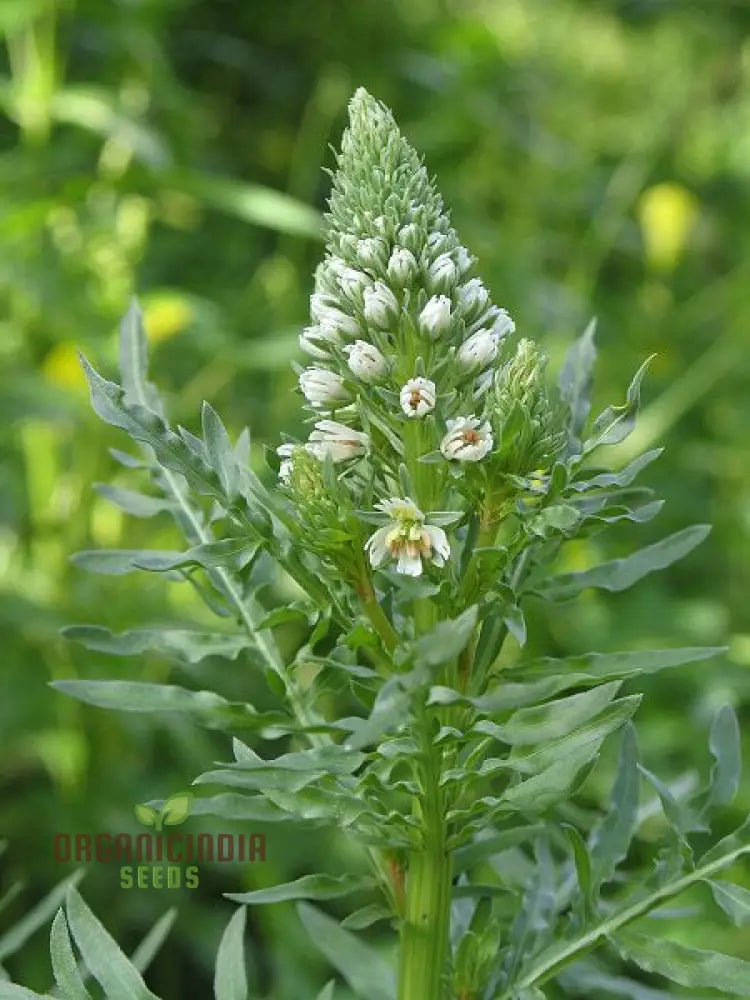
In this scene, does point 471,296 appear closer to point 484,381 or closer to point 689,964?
point 484,381

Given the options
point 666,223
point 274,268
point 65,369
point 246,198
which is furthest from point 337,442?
point 666,223

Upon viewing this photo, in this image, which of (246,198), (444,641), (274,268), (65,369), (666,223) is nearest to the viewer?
(444,641)

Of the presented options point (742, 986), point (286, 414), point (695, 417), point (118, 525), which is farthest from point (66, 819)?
point (695, 417)

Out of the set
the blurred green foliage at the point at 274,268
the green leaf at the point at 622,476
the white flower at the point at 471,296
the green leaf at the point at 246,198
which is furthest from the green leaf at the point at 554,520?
the green leaf at the point at 246,198

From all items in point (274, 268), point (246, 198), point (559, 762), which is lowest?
point (559, 762)

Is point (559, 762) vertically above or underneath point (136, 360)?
underneath

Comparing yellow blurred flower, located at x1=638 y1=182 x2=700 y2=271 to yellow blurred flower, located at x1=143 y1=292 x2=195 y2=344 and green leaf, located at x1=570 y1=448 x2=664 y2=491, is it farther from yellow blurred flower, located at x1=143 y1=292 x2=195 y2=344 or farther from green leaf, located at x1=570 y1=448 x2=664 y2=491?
green leaf, located at x1=570 y1=448 x2=664 y2=491

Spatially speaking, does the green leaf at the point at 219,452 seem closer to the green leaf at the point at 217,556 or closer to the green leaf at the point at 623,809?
the green leaf at the point at 217,556

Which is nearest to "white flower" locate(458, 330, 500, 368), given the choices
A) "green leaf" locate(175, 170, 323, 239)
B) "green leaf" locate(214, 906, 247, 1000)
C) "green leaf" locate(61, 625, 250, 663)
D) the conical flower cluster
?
the conical flower cluster
